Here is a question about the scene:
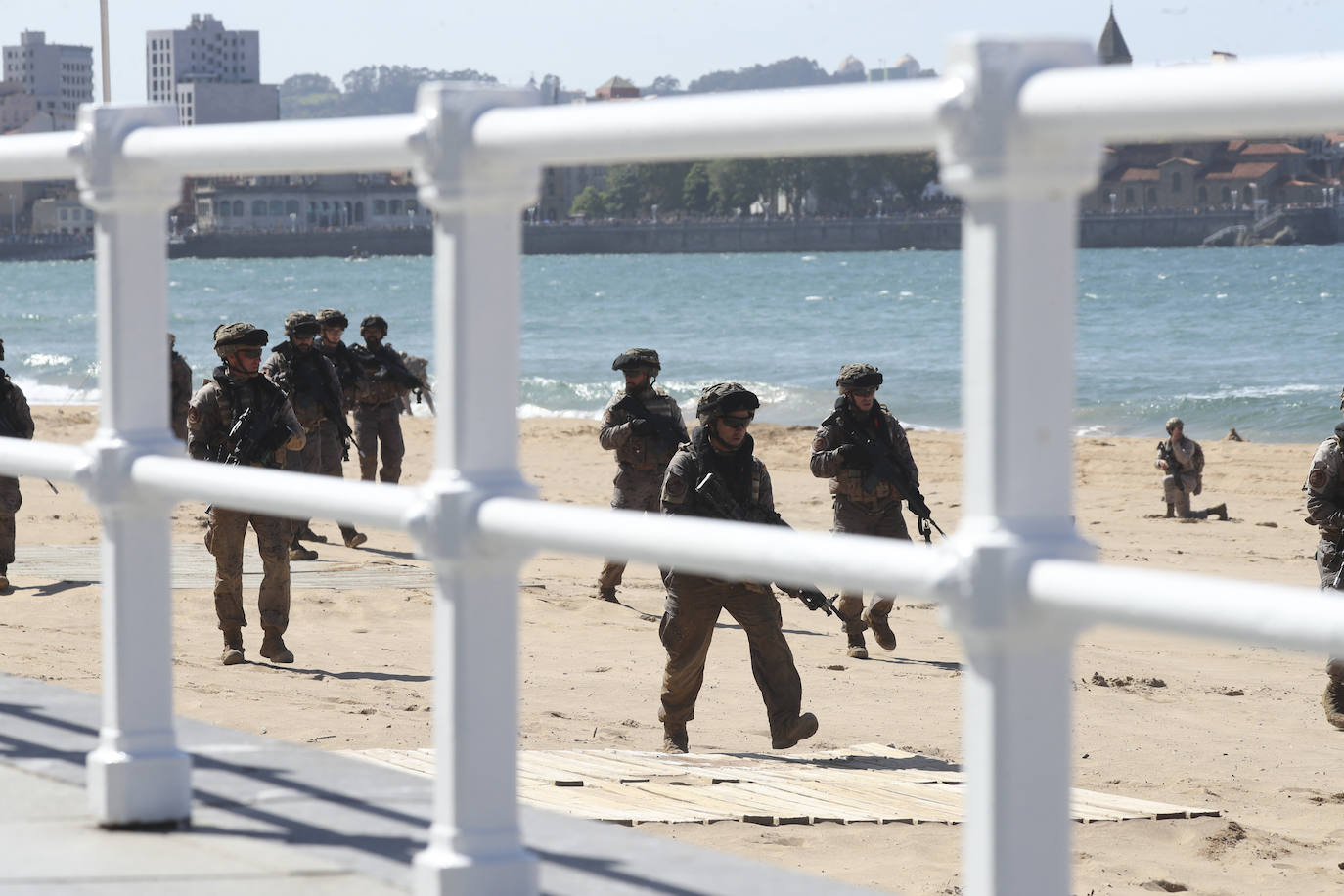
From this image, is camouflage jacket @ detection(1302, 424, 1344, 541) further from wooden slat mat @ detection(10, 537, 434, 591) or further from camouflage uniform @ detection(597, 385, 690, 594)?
wooden slat mat @ detection(10, 537, 434, 591)

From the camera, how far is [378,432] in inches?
647

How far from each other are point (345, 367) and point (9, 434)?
435 centimetres

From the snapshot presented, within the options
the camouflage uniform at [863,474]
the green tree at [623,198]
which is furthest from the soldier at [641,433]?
the green tree at [623,198]

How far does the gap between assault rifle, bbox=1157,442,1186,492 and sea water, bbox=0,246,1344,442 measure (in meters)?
13.9

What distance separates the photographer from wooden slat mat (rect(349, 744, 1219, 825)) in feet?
19.3

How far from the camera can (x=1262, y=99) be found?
1677mm

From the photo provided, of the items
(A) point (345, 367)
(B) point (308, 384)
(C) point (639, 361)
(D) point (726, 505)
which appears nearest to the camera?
(D) point (726, 505)

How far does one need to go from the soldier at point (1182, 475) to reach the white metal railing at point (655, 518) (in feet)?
56.5

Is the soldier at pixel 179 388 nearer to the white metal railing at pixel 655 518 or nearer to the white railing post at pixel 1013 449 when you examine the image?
the white metal railing at pixel 655 518

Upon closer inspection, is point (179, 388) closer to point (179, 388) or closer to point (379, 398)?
point (179, 388)

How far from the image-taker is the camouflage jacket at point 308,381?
13453 mm

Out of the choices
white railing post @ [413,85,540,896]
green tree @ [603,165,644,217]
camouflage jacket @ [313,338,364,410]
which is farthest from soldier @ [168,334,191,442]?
green tree @ [603,165,644,217]

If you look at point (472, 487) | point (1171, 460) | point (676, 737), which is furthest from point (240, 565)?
point (1171, 460)

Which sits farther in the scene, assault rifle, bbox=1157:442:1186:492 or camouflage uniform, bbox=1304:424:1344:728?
assault rifle, bbox=1157:442:1186:492
